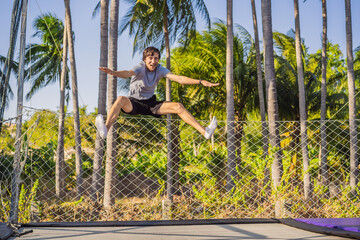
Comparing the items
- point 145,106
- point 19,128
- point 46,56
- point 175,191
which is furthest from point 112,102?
point 46,56

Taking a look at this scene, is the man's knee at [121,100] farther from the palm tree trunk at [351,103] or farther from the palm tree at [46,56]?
the palm tree at [46,56]

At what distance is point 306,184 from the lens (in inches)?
259

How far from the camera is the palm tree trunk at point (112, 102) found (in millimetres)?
5508

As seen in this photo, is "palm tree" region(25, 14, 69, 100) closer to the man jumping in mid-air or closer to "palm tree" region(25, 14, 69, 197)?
"palm tree" region(25, 14, 69, 197)

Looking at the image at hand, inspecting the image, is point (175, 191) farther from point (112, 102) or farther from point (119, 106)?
point (119, 106)

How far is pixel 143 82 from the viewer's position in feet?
9.71

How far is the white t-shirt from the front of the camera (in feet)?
9.69

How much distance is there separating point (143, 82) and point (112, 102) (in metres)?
2.65

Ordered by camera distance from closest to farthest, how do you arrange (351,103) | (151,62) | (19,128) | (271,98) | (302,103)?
1. (151,62)
2. (19,128)
3. (271,98)
4. (351,103)
5. (302,103)

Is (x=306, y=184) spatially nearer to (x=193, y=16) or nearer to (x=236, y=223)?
(x=236, y=223)

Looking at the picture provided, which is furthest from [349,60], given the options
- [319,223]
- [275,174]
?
[319,223]

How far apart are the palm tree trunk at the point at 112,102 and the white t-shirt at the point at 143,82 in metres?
2.48

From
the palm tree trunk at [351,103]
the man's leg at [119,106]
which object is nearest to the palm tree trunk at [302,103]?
the palm tree trunk at [351,103]

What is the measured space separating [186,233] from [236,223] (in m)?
0.69
